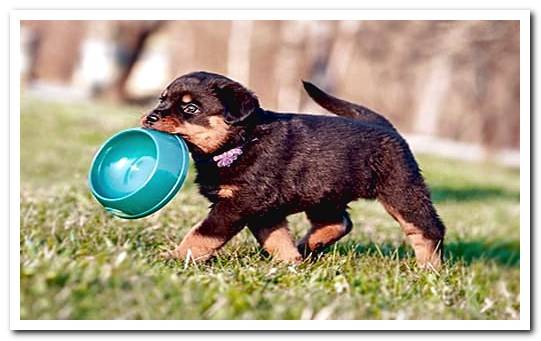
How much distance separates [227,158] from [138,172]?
20.0 inches

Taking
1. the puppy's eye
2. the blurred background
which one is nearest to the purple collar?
the puppy's eye

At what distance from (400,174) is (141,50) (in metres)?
17.2

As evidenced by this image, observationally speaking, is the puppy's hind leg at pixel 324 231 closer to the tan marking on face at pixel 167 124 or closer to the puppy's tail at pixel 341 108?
the puppy's tail at pixel 341 108

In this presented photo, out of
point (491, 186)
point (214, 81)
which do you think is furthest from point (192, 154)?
point (491, 186)

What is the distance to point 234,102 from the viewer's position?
493cm

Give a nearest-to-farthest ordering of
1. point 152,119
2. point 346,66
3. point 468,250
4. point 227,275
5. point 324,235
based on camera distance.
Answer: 1. point 227,275
2. point 152,119
3. point 324,235
4. point 468,250
5. point 346,66

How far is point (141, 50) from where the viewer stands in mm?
21781

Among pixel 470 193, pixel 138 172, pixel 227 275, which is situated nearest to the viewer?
pixel 227 275

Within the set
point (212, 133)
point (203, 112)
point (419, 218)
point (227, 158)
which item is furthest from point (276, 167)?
point (419, 218)

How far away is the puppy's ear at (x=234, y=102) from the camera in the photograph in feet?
16.1

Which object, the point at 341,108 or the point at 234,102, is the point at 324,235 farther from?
the point at 234,102

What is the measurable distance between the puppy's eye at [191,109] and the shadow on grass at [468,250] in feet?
4.16
